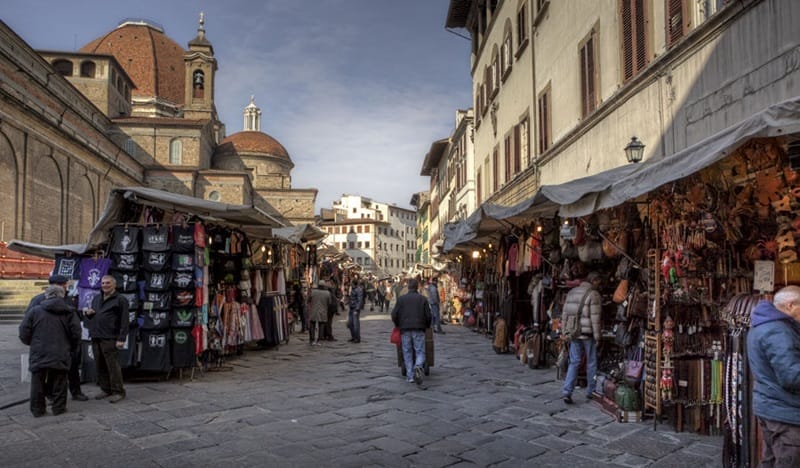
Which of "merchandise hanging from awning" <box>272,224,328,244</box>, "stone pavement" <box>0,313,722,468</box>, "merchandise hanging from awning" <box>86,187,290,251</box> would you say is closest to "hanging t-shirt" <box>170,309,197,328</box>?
"stone pavement" <box>0,313,722,468</box>

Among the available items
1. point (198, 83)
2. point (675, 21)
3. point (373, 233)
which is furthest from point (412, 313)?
point (373, 233)

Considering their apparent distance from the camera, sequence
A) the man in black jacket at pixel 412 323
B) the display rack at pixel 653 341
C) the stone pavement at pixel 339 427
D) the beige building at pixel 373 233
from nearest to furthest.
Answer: the stone pavement at pixel 339 427 → the display rack at pixel 653 341 → the man in black jacket at pixel 412 323 → the beige building at pixel 373 233

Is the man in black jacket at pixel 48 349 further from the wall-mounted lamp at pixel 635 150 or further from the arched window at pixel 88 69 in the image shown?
the arched window at pixel 88 69

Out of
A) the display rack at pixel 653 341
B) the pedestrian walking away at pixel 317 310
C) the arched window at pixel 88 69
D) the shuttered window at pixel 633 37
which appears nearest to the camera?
Answer: the display rack at pixel 653 341

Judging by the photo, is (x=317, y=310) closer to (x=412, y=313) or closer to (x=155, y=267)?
(x=412, y=313)

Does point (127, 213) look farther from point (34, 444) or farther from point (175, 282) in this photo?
point (34, 444)

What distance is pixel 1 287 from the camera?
20688 mm

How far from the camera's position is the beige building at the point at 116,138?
90.9ft

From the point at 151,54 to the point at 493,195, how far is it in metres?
49.8

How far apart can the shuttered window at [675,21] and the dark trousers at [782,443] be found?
6516 millimetres

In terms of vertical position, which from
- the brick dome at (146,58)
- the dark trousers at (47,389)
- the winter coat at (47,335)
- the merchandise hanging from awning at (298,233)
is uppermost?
the brick dome at (146,58)

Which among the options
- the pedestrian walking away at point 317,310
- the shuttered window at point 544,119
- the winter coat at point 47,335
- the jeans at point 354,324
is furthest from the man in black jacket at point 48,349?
the shuttered window at point 544,119

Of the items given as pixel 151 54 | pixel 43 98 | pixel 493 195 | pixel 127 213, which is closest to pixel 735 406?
pixel 127 213

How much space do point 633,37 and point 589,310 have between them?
5.19 m
